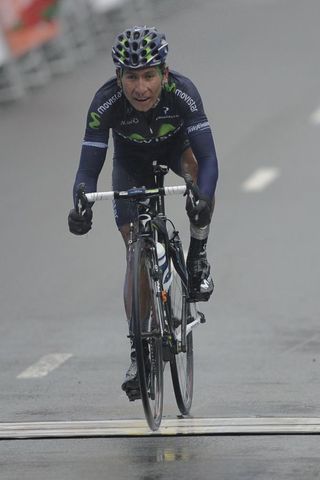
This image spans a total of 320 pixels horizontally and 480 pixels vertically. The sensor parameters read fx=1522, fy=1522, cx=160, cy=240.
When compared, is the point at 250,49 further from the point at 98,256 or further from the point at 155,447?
the point at 155,447

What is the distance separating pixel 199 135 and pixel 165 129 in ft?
0.83

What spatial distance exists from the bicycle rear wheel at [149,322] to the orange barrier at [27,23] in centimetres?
1386

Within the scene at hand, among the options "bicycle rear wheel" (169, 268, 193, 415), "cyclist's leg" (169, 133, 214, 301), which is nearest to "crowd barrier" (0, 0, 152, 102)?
"cyclist's leg" (169, 133, 214, 301)

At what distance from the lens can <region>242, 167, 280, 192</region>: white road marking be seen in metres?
17.0

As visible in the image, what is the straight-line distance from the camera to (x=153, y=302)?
24.9 ft

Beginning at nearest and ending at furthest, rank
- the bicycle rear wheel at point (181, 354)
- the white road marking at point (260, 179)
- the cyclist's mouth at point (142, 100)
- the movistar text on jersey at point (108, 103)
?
the cyclist's mouth at point (142, 100), the movistar text on jersey at point (108, 103), the bicycle rear wheel at point (181, 354), the white road marking at point (260, 179)

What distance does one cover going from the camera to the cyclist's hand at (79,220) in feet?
25.0

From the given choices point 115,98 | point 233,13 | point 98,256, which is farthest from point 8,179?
point 233,13

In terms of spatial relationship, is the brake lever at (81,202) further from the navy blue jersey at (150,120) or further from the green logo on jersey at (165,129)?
the green logo on jersey at (165,129)

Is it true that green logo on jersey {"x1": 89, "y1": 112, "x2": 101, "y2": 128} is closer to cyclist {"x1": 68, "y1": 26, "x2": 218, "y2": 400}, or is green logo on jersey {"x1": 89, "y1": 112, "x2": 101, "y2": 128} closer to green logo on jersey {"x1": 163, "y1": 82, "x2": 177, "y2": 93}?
cyclist {"x1": 68, "y1": 26, "x2": 218, "y2": 400}

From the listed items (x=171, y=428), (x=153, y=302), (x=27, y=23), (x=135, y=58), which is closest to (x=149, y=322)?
(x=153, y=302)

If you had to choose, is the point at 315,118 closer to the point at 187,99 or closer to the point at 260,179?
the point at 260,179

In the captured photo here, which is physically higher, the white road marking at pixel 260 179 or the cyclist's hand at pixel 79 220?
the cyclist's hand at pixel 79 220

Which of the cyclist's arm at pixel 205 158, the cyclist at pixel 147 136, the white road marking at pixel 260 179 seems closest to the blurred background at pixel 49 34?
the white road marking at pixel 260 179
